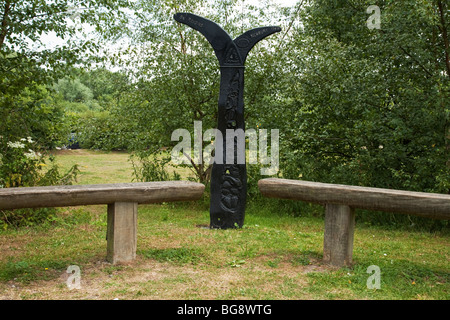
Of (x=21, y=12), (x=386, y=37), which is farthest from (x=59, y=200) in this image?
(x=386, y=37)

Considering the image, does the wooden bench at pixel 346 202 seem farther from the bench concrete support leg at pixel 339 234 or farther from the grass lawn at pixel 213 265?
the grass lawn at pixel 213 265

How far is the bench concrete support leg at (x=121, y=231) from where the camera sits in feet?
14.4

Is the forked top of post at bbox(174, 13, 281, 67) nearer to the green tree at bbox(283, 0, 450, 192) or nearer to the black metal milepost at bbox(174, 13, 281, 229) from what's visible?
the black metal milepost at bbox(174, 13, 281, 229)

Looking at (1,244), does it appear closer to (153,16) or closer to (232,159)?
(232,159)

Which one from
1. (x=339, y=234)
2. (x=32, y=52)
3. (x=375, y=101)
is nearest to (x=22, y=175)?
(x=32, y=52)

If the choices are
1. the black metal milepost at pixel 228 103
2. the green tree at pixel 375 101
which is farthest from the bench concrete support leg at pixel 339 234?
the green tree at pixel 375 101

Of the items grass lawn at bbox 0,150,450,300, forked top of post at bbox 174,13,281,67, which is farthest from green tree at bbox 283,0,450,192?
forked top of post at bbox 174,13,281,67

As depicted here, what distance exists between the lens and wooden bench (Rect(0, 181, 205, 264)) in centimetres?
405

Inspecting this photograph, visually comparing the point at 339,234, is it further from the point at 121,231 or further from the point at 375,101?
the point at 375,101

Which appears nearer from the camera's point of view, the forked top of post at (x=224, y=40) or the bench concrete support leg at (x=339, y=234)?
the bench concrete support leg at (x=339, y=234)

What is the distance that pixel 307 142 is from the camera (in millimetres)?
8188

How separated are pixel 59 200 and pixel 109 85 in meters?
5.47

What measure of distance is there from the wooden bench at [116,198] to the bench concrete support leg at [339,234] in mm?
1320

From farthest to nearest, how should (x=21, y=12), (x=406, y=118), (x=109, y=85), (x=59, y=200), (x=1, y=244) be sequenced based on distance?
(x=109, y=85) < (x=406, y=118) < (x=21, y=12) < (x=1, y=244) < (x=59, y=200)
